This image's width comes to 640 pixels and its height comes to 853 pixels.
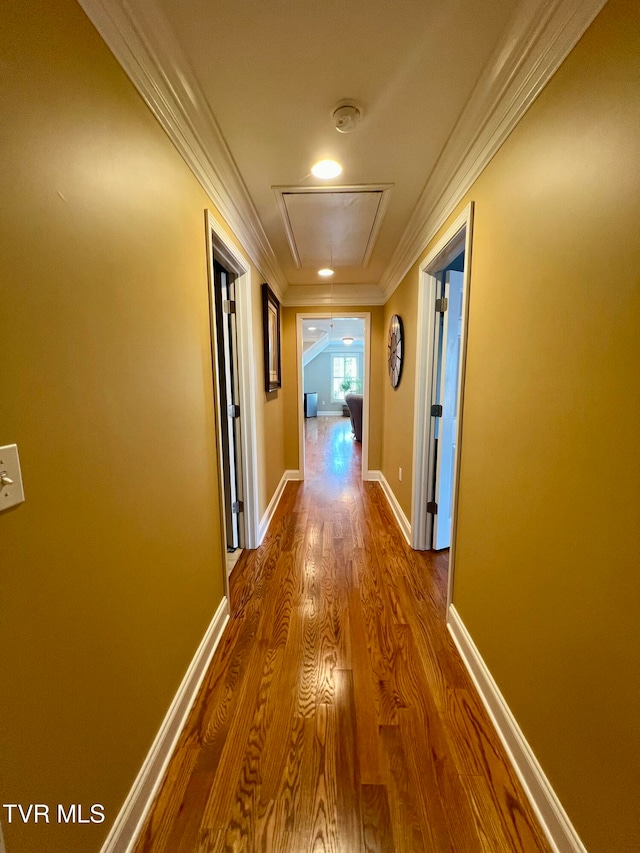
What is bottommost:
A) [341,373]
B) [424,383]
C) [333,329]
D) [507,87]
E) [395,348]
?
[424,383]

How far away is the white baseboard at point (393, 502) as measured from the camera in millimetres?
→ 2688

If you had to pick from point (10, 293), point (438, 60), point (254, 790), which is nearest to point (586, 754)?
point (254, 790)

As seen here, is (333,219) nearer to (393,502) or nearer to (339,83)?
(339,83)

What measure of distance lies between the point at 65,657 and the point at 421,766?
119cm

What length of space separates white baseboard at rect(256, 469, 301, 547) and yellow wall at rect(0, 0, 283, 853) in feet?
4.87

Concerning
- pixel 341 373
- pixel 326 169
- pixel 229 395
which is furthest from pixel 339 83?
pixel 341 373

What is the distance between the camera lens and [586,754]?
813 millimetres

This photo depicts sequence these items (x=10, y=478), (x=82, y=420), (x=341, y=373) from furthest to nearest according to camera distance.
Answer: (x=341, y=373), (x=82, y=420), (x=10, y=478)

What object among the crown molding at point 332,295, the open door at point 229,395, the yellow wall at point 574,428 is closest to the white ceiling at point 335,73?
the yellow wall at point 574,428

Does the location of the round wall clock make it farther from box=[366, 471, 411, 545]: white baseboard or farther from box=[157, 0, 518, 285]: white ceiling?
box=[157, 0, 518, 285]: white ceiling

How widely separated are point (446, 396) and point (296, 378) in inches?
80.6

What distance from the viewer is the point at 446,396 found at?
90.7 inches

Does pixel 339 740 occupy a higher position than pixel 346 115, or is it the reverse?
pixel 346 115

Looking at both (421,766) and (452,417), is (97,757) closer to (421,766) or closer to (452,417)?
(421,766)
